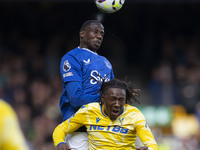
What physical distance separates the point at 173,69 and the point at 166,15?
2750 millimetres

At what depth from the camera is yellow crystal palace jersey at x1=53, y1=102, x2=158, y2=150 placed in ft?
14.7

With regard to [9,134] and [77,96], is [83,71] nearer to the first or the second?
[77,96]

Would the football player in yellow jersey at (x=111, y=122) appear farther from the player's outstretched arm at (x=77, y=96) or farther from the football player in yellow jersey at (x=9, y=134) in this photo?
the football player in yellow jersey at (x=9, y=134)

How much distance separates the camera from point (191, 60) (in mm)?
13141

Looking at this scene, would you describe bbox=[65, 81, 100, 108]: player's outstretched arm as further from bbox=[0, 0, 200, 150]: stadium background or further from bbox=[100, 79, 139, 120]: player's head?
bbox=[0, 0, 200, 150]: stadium background

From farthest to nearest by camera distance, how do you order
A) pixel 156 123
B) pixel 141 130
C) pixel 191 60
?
pixel 191 60 < pixel 156 123 < pixel 141 130

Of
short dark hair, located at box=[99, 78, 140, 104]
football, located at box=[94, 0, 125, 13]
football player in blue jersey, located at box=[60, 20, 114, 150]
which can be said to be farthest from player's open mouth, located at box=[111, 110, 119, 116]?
football, located at box=[94, 0, 125, 13]

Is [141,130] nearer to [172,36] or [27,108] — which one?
[27,108]

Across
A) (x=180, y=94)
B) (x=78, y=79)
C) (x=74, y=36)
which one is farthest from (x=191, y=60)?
(x=78, y=79)

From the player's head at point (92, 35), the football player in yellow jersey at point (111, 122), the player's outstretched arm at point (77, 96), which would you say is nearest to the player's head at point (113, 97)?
the football player in yellow jersey at point (111, 122)

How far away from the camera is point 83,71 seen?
4.84 meters

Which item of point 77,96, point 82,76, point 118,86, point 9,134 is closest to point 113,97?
point 118,86

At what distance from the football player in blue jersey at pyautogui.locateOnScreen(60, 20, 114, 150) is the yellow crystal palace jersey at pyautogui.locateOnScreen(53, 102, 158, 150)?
0.47 ft

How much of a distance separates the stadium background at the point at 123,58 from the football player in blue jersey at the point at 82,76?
554 cm
